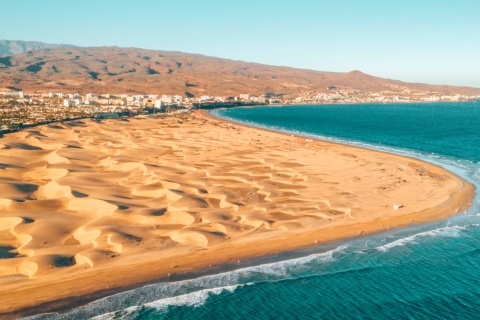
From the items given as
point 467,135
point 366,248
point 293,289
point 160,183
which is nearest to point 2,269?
point 293,289

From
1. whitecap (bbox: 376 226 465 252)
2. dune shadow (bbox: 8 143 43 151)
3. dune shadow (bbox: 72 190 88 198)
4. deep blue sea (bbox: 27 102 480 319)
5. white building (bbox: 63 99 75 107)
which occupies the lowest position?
deep blue sea (bbox: 27 102 480 319)

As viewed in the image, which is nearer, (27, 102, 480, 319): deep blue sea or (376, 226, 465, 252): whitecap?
(27, 102, 480, 319): deep blue sea

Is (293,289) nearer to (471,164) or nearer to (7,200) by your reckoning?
(7,200)

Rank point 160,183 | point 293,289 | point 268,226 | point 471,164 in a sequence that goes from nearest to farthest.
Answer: point 293,289, point 268,226, point 160,183, point 471,164

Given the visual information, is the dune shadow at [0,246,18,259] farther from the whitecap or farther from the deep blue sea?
the whitecap

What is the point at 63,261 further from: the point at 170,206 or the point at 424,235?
the point at 424,235

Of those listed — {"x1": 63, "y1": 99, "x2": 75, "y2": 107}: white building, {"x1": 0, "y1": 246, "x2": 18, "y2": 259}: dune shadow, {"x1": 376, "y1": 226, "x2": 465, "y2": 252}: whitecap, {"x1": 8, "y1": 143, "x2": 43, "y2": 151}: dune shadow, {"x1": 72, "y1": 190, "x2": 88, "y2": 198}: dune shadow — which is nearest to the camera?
{"x1": 0, "y1": 246, "x2": 18, "y2": 259}: dune shadow

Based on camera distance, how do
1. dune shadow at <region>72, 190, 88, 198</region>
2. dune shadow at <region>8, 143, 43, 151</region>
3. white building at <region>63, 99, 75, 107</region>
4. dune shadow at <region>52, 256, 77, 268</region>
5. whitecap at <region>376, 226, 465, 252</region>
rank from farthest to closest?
white building at <region>63, 99, 75, 107</region>, dune shadow at <region>8, 143, 43, 151</region>, dune shadow at <region>72, 190, 88, 198</region>, whitecap at <region>376, 226, 465, 252</region>, dune shadow at <region>52, 256, 77, 268</region>

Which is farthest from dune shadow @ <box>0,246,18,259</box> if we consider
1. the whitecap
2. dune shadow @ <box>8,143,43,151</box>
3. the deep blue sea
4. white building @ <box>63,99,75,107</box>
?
white building @ <box>63,99,75,107</box>
